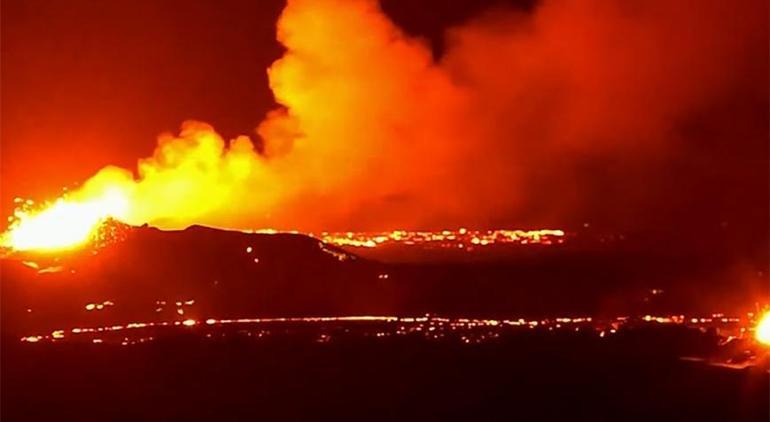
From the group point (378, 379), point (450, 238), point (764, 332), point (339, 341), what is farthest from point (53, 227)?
point (450, 238)

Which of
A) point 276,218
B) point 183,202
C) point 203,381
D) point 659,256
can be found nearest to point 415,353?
point 203,381

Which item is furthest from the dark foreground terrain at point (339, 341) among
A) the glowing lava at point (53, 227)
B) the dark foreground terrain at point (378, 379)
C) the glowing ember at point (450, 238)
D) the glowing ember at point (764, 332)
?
the glowing ember at point (450, 238)

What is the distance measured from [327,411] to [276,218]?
3259 centimetres

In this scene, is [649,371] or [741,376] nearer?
[741,376]

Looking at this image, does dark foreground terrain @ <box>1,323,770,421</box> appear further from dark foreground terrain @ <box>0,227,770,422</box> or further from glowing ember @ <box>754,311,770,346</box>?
glowing ember @ <box>754,311,770,346</box>

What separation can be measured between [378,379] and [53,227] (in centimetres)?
1523

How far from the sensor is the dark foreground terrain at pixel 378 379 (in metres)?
22.0

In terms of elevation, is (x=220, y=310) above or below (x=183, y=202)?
below

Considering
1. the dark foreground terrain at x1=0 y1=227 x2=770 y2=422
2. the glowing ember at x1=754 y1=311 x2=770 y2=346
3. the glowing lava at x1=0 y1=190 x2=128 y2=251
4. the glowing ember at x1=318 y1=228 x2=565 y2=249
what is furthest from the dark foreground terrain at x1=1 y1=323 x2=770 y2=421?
the glowing ember at x1=318 y1=228 x2=565 y2=249

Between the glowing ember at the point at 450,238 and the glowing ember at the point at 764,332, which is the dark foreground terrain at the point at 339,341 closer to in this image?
the glowing ember at the point at 764,332

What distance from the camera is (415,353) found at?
27.0 m

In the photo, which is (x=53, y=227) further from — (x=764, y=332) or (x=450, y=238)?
(x=450, y=238)

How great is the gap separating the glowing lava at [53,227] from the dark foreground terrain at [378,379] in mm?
7462

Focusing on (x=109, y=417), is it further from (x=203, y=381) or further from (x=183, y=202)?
(x=183, y=202)
